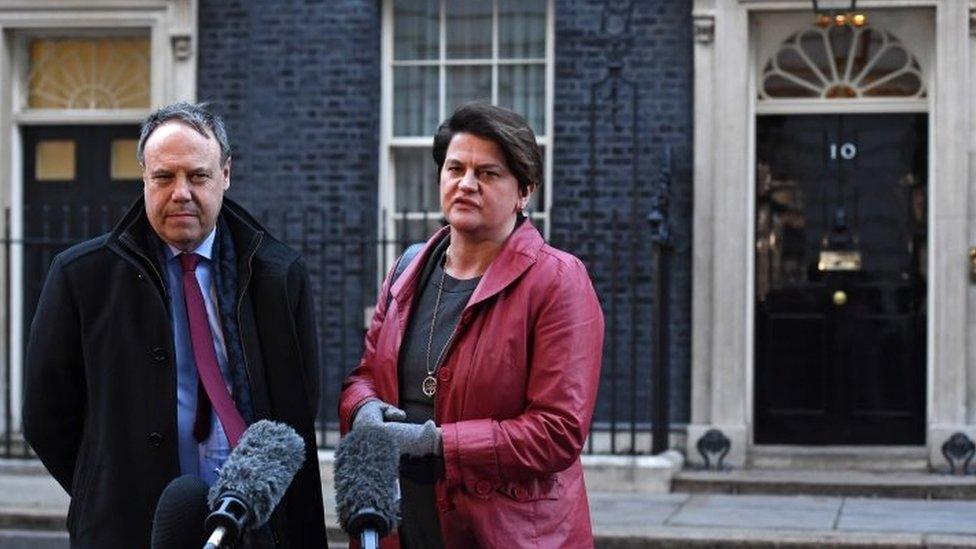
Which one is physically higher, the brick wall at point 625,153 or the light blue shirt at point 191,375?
the brick wall at point 625,153

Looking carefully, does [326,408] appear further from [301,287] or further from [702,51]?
[301,287]

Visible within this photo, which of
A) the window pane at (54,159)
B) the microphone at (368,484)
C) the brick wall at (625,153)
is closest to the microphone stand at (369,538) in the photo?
the microphone at (368,484)

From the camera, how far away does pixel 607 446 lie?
1296cm

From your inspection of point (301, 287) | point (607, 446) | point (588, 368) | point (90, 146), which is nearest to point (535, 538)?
point (588, 368)

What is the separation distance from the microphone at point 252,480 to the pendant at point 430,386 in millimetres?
378

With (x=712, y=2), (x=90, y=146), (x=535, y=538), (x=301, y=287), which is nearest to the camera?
(x=535, y=538)

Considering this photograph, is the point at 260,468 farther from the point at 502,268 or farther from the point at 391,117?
the point at 391,117

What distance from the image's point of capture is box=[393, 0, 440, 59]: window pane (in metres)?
13.4

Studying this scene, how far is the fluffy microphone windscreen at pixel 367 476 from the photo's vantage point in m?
3.92

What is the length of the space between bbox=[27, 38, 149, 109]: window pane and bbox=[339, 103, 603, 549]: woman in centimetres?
989

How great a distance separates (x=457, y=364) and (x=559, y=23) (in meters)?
9.02

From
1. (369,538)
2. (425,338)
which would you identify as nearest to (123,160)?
(425,338)

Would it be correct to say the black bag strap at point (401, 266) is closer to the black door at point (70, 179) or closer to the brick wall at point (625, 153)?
the brick wall at point (625, 153)

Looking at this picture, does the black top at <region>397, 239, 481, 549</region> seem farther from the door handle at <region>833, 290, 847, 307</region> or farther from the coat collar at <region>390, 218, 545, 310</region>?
the door handle at <region>833, 290, 847, 307</region>
